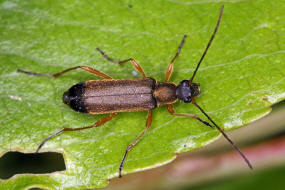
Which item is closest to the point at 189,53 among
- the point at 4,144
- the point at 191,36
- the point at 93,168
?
the point at 191,36

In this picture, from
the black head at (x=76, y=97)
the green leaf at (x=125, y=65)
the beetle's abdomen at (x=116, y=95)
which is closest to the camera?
the green leaf at (x=125, y=65)

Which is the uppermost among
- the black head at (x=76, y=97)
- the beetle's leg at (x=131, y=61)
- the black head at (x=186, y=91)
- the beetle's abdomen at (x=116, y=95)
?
the black head at (x=186, y=91)

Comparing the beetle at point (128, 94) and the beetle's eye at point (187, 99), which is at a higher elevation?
the beetle's eye at point (187, 99)

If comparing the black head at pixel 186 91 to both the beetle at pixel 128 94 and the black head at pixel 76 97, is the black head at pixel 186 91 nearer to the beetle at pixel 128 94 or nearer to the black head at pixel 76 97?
the beetle at pixel 128 94

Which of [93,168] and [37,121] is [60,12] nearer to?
[37,121]

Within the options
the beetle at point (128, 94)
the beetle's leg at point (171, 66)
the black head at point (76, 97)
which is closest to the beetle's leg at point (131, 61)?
the beetle at point (128, 94)

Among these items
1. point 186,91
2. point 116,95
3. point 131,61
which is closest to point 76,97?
point 116,95

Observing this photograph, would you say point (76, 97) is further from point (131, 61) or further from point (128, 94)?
point (131, 61)

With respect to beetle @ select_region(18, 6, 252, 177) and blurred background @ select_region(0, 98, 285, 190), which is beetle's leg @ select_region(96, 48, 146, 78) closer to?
beetle @ select_region(18, 6, 252, 177)
